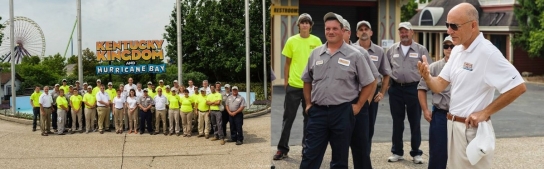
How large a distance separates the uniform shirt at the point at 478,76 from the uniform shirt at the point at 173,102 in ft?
5.93

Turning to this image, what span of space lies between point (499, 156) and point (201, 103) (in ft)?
16.7

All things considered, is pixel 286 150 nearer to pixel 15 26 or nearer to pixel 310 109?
pixel 310 109

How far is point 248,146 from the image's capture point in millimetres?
3137

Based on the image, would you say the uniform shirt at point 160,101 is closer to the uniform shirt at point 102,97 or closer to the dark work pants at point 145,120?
the dark work pants at point 145,120

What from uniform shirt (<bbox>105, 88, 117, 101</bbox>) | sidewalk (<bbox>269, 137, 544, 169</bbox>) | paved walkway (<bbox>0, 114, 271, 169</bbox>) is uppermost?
uniform shirt (<bbox>105, 88, 117, 101</bbox>)

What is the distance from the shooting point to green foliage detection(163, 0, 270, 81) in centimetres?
240

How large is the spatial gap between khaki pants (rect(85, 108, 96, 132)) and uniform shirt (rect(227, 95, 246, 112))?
59 cm

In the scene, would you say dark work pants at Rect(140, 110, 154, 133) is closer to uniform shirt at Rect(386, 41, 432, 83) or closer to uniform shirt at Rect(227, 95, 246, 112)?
uniform shirt at Rect(227, 95, 246, 112)

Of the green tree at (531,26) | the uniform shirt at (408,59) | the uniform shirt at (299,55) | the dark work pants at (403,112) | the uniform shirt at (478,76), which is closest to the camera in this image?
the uniform shirt at (478,76)

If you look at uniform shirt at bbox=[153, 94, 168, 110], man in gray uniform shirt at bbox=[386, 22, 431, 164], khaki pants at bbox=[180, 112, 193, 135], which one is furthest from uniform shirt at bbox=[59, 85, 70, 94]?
man in gray uniform shirt at bbox=[386, 22, 431, 164]

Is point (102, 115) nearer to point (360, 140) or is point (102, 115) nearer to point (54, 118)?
point (54, 118)

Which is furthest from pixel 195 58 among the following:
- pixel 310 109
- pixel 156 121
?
pixel 310 109

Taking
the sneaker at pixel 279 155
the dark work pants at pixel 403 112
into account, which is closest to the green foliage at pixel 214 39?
the sneaker at pixel 279 155

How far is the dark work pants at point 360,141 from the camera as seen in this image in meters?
4.50
